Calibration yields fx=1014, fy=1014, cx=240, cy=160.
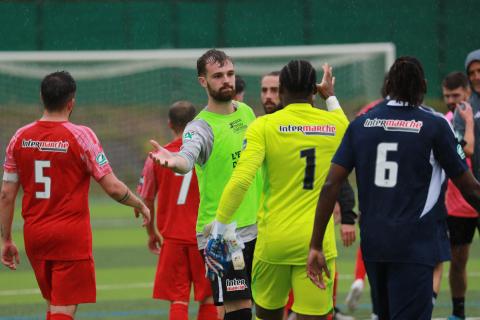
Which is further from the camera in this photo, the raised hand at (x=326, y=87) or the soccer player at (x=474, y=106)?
the soccer player at (x=474, y=106)

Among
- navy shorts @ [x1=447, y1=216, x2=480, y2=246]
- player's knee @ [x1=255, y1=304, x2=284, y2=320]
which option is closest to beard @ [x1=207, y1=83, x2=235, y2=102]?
player's knee @ [x1=255, y1=304, x2=284, y2=320]

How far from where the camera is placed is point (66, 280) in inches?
287

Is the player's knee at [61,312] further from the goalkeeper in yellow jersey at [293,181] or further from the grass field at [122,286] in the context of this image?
the grass field at [122,286]

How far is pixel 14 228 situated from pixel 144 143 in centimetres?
630

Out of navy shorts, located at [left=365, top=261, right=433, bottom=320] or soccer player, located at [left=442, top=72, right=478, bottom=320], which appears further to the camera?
soccer player, located at [left=442, top=72, right=478, bottom=320]

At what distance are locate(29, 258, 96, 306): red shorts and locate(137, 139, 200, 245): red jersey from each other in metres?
1.58

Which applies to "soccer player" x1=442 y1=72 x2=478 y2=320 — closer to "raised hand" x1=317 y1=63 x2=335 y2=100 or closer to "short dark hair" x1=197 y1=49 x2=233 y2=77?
"raised hand" x1=317 y1=63 x2=335 y2=100

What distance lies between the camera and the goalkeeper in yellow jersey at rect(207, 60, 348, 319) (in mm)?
6633

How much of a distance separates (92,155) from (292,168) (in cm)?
152

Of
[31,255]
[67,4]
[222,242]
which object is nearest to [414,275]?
[222,242]

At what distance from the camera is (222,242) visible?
22.3ft

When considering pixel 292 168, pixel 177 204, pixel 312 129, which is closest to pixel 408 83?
pixel 312 129

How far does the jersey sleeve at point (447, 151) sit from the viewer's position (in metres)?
5.84

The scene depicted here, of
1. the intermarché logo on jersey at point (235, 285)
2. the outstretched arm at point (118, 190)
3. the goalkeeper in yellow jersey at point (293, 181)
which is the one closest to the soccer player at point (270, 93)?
the outstretched arm at point (118, 190)
